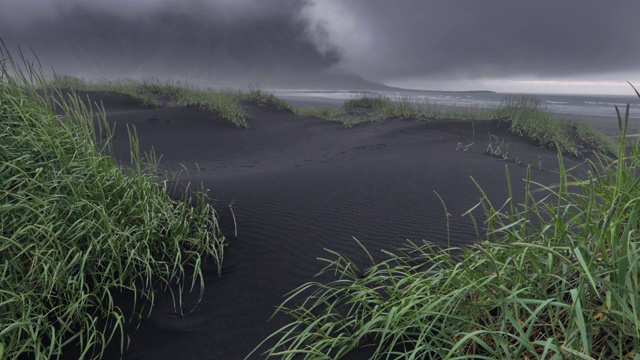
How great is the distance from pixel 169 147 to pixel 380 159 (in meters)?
4.77

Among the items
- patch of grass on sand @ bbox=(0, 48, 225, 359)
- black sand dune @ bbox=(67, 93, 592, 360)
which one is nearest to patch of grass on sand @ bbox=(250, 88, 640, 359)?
black sand dune @ bbox=(67, 93, 592, 360)

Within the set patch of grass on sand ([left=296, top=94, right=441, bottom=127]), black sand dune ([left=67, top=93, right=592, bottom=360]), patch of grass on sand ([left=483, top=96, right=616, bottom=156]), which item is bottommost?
black sand dune ([left=67, top=93, right=592, bottom=360])

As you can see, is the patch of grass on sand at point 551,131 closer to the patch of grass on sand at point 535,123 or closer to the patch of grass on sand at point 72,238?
the patch of grass on sand at point 535,123

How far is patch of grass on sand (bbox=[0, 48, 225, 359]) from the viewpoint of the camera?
172 cm

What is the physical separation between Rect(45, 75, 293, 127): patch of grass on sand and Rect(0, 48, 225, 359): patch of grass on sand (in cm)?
691

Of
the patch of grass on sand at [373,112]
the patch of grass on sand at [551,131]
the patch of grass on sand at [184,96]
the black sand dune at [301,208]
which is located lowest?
the black sand dune at [301,208]

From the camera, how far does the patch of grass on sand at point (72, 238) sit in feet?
5.63

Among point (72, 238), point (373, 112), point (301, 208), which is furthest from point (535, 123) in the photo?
point (72, 238)

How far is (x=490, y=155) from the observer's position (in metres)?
5.47

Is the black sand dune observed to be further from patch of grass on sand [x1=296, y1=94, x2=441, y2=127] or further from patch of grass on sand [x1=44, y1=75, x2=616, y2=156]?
patch of grass on sand [x1=296, y1=94, x2=441, y2=127]

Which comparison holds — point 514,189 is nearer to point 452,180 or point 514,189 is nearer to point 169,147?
point 452,180

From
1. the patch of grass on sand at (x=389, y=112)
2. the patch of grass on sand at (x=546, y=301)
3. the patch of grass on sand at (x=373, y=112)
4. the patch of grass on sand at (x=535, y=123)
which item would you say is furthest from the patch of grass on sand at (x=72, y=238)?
the patch of grass on sand at (x=373, y=112)

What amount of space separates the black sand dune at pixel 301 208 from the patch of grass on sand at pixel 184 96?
2323 mm

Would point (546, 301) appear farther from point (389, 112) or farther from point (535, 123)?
point (389, 112)
